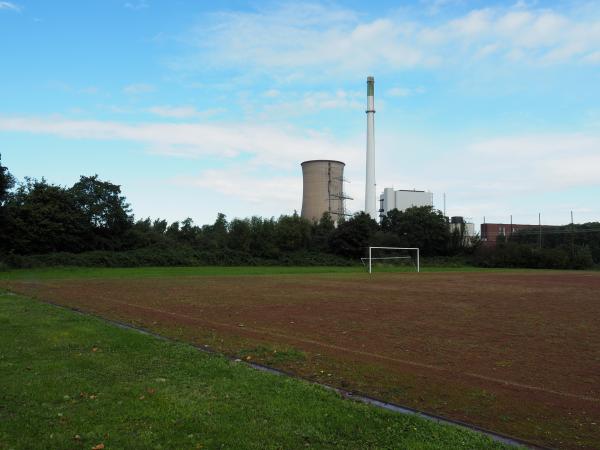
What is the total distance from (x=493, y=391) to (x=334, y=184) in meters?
70.8

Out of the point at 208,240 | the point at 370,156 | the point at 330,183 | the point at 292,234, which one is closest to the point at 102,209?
the point at 208,240

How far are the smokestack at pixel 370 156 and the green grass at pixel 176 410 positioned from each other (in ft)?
224

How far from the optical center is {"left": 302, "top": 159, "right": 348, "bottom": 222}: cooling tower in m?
72.7

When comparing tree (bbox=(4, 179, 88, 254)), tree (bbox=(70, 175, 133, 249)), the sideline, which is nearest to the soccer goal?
tree (bbox=(70, 175, 133, 249))

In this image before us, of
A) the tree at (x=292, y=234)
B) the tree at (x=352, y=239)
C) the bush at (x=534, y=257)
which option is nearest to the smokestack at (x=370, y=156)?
the tree at (x=352, y=239)

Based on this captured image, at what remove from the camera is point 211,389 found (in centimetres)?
636

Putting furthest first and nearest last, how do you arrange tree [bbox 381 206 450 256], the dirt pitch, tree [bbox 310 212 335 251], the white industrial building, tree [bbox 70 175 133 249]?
the white industrial building < tree [bbox 381 206 450 256] < tree [bbox 310 212 335 251] < tree [bbox 70 175 133 249] < the dirt pitch

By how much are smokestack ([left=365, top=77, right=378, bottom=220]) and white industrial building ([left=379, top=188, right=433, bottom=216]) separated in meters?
18.9

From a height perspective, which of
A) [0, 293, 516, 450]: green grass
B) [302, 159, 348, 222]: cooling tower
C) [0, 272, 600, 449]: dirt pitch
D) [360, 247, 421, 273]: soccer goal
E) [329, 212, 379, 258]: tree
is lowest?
[0, 272, 600, 449]: dirt pitch

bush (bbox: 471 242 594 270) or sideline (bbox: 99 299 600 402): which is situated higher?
bush (bbox: 471 242 594 270)

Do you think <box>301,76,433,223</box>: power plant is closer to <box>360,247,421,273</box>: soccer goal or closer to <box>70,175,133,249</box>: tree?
<box>360,247,421,273</box>: soccer goal

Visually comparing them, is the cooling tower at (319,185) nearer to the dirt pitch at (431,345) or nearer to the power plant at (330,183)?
the power plant at (330,183)

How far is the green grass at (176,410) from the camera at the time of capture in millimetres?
4652

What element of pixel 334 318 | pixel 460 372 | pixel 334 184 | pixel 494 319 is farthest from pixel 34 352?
pixel 334 184
